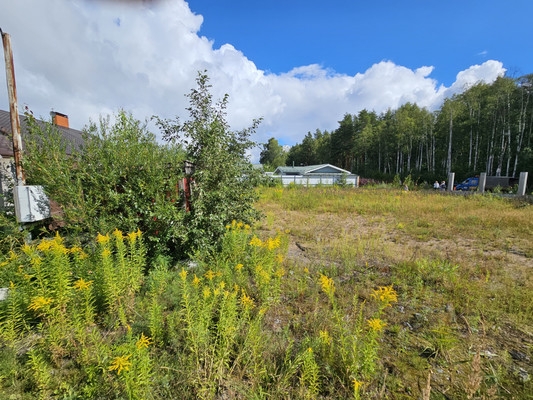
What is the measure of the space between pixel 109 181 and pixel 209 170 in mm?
1434

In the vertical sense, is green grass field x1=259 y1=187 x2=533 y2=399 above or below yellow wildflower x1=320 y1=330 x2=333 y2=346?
below

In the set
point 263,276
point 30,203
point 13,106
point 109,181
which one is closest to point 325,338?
point 263,276

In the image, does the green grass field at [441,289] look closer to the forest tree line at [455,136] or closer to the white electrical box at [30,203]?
the white electrical box at [30,203]

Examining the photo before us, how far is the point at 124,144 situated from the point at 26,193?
59.9 inches

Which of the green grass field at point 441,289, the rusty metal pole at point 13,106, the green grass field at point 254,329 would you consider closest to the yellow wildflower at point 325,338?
the green grass field at point 254,329

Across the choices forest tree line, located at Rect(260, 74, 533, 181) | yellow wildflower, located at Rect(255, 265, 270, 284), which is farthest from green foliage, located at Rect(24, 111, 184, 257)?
forest tree line, located at Rect(260, 74, 533, 181)

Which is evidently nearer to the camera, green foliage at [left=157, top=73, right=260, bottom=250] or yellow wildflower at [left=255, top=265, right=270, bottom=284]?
yellow wildflower at [left=255, top=265, right=270, bottom=284]

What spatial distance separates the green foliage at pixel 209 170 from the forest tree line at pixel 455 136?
15261mm

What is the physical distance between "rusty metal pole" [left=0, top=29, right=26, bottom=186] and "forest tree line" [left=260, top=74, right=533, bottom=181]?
52.8 feet

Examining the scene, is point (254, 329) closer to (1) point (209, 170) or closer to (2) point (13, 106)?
(1) point (209, 170)

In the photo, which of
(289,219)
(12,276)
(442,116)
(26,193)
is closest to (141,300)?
(12,276)

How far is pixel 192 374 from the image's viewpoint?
1753 millimetres

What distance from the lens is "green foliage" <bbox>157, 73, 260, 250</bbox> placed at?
3787 millimetres

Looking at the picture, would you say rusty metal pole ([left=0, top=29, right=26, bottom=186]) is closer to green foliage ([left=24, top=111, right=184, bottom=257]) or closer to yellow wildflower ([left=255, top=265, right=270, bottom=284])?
green foliage ([left=24, top=111, right=184, bottom=257])
